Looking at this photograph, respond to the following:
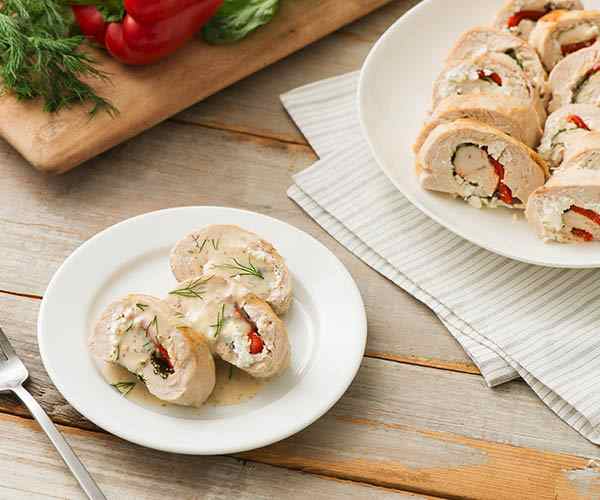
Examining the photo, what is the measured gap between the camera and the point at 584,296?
2.57 m

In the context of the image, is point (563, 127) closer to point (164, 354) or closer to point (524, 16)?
point (524, 16)

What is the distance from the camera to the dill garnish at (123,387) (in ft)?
7.02

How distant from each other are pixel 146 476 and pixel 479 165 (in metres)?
1.28

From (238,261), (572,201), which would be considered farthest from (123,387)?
(572,201)

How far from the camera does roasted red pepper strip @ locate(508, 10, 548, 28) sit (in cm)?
295

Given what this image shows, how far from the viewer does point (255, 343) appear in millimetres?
2135

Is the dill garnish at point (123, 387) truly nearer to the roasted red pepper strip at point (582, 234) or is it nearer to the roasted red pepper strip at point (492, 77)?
the roasted red pepper strip at point (582, 234)

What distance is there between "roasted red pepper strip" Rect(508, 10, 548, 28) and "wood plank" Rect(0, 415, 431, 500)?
1.64 metres

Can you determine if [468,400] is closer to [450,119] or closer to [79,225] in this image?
[450,119]

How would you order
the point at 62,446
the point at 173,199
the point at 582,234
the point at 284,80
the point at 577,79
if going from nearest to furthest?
the point at 62,446
the point at 582,234
the point at 577,79
the point at 173,199
the point at 284,80

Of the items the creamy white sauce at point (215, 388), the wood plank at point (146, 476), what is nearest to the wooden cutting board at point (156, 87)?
the creamy white sauce at point (215, 388)

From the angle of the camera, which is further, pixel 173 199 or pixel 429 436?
pixel 173 199

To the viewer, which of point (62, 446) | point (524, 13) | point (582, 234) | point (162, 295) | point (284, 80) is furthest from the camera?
point (284, 80)

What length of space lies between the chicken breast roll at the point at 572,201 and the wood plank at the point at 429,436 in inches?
18.5
